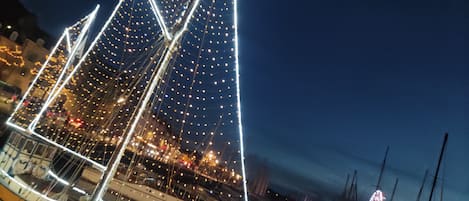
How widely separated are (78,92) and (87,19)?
2738 centimetres

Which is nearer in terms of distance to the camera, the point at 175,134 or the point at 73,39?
the point at 73,39

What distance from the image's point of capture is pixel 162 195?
2458 centimetres

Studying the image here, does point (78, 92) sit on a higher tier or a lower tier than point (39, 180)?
higher

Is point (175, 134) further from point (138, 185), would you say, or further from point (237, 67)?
point (237, 67)

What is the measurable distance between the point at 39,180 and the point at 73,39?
7.46m

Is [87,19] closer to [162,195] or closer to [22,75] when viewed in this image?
[162,195]

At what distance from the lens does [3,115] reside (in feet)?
92.1

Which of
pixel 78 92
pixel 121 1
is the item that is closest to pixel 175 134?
pixel 121 1

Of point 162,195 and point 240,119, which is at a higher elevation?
point 240,119

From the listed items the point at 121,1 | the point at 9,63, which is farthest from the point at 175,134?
the point at 9,63

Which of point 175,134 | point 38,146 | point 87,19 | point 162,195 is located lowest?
point 162,195

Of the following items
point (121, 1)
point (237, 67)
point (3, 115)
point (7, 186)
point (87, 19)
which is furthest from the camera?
point (3, 115)

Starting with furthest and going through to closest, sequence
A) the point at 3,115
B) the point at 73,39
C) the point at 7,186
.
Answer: the point at 3,115, the point at 73,39, the point at 7,186

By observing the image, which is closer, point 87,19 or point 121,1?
point 121,1
